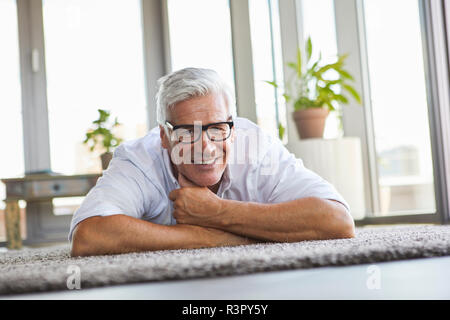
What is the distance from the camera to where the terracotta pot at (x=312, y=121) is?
3133 mm

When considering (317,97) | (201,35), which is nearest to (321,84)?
(317,97)

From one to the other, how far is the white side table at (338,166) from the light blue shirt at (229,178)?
1.39m

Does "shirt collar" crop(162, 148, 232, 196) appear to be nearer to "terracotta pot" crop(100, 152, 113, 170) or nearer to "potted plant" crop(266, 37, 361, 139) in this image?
"potted plant" crop(266, 37, 361, 139)

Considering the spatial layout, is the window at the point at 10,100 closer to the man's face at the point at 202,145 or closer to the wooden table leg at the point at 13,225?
the wooden table leg at the point at 13,225

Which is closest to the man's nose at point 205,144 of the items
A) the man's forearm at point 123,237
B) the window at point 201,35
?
the man's forearm at point 123,237

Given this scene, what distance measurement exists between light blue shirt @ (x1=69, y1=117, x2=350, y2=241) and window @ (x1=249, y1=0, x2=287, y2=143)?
7.04ft

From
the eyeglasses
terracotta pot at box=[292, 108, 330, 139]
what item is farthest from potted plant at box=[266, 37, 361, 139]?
the eyeglasses

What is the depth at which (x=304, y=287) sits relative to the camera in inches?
27.6

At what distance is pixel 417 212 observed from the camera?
9.59 feet

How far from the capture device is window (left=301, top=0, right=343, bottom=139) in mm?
→ 3520
